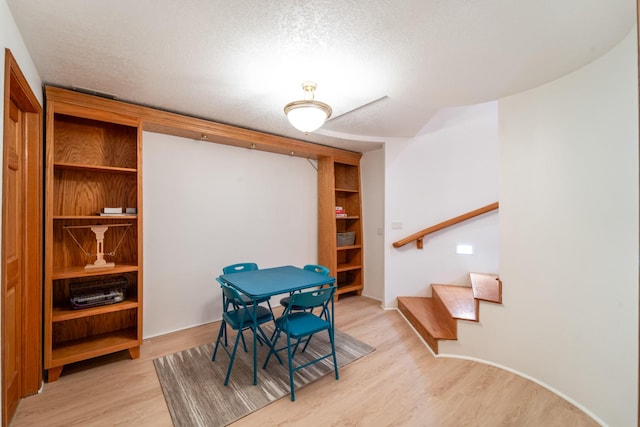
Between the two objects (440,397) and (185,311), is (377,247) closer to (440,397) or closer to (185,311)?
(440,397)

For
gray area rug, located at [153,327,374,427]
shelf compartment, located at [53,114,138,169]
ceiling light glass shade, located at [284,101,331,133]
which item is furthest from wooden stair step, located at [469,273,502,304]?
shelf compartment, located at [53,114,138,169]

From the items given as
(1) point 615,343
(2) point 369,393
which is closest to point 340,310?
(2) point 369,393

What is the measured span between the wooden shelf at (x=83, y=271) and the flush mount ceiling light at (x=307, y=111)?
6.37 ft

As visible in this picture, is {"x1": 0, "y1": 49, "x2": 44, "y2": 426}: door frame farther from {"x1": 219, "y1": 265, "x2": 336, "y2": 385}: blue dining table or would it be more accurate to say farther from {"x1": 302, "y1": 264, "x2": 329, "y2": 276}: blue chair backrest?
{"x1": 302, "y1": 264, "x2": 329, "y2": 276}: blue chair backrest

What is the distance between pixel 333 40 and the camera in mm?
1569

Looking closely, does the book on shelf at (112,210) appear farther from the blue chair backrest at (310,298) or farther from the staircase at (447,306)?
the staircase at (447,306)

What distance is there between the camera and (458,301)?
2842 millimetres

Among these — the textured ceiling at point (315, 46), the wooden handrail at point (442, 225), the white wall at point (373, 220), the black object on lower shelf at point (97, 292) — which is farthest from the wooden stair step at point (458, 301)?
the black object on lower shelf at point (97, 292)

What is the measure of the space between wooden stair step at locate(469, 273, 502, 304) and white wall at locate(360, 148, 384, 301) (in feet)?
4.29

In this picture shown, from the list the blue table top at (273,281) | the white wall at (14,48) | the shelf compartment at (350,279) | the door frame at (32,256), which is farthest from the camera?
the shelf compartment at (350,279)

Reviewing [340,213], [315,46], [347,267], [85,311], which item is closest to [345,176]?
[340,213]

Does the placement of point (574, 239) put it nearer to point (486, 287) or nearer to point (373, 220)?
point (486, 287)

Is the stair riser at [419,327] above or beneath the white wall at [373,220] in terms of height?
beneath

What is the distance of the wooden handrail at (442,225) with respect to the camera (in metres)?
3.09
